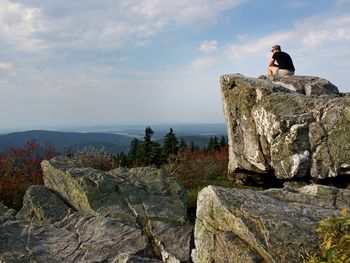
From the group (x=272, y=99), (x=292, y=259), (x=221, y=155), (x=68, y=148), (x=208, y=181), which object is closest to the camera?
(x=292, y=259)

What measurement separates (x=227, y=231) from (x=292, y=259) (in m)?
1.40

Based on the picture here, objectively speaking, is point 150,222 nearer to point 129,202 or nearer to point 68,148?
point 129,202

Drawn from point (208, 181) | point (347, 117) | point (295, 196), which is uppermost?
point (347, 117)

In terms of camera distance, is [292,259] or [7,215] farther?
[7,215]

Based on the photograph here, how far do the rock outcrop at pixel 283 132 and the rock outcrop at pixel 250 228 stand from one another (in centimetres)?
594

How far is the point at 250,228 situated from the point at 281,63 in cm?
1483

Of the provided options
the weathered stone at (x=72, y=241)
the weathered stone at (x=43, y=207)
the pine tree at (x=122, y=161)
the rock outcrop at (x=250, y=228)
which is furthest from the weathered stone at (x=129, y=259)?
the pine tree at (x=122, y=161)

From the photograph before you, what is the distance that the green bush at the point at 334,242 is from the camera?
5516 mm

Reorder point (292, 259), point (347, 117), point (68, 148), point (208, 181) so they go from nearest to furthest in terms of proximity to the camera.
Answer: point (292, 259) < point (347, 117) < point (208, 181) < point (68, 148)

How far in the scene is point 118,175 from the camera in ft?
46.2

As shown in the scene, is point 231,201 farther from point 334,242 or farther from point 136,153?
point 136,153

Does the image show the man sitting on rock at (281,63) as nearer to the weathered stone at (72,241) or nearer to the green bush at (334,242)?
the weathered stone at (72,241)

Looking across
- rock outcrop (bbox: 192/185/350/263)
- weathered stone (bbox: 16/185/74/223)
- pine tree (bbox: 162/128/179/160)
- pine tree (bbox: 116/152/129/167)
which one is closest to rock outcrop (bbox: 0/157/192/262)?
weathered stone (bbox: 16/185/74/223)

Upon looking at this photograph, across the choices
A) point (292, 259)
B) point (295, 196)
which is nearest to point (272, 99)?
point (295, 196)
